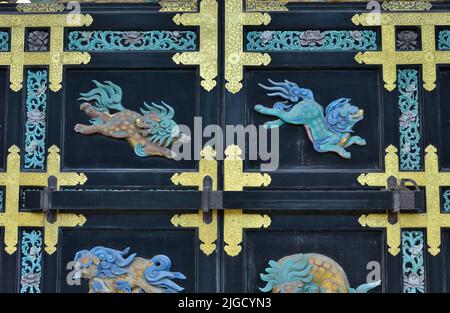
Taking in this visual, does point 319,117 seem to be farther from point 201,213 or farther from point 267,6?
point 201,213

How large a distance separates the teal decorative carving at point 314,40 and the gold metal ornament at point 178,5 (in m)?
0.53

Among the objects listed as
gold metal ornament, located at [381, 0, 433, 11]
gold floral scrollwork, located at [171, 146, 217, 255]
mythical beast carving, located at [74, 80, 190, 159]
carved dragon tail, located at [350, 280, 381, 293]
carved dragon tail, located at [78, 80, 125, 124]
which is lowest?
carved dragon tail, located at [350, 280, 381, 293]

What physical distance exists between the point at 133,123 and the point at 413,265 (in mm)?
2336

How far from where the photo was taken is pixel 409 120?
5738mm

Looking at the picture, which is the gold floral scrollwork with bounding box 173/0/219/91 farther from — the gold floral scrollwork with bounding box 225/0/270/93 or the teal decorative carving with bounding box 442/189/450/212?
the teal decorative carving with bounding box 442/189/450/212

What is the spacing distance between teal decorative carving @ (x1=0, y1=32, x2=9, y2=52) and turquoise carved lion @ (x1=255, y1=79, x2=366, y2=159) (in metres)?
1.99

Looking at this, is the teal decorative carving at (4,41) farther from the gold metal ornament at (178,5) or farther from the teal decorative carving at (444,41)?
the teal decorative carving at (444,41)

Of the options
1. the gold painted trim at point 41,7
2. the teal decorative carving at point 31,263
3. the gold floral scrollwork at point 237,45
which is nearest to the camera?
the teal decorative carving at point 31,263

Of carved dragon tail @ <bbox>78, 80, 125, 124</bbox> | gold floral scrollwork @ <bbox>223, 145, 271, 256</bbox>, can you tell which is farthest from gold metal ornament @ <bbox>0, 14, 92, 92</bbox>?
gold floral scrollwork @ <bbox>223, 145, 271, 256</bbox>

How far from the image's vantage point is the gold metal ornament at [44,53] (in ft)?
19.1

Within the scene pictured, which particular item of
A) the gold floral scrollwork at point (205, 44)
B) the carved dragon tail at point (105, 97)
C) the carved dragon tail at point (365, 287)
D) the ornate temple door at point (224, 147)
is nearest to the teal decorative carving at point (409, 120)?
the ornate temple door at point (224, 147)

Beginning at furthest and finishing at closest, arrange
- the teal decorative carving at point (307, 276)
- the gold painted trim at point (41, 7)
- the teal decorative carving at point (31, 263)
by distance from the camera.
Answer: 1. the gold painted trim at point (41, 7)
2. the teal decorative carving at point (31, 263)
3. the teal decorative carving at point (307, 276)

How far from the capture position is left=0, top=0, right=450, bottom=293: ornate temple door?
5.63 m

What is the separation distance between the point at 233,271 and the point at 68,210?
4.31 feet
